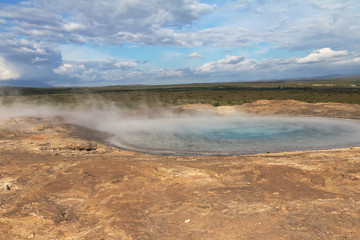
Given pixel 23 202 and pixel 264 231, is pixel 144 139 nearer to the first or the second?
pixel 23 202

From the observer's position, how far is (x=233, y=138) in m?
18.8

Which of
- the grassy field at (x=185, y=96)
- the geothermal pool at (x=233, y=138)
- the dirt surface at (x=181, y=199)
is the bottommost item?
the geothermal pool at (x=233, y=138)

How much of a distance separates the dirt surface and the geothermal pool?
366 centimetres

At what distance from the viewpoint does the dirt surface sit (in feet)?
19.5

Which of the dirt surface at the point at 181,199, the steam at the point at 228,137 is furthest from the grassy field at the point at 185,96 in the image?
the dirt surface at the point at 181,199

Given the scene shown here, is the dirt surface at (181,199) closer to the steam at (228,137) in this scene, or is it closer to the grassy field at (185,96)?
the steam at (228,137)

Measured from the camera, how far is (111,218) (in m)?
6.51

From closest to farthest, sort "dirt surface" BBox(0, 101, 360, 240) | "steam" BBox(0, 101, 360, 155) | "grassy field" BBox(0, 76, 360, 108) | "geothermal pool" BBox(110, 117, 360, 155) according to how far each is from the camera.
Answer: "dirt surface" BBox(0, 101, 360, 240)
"geothermal pool" BBox(110, 117, 360, 155)
"steam" BBox(0, 101, 360, 155)
"grassy field" BBox(0, 76, 360, 108)

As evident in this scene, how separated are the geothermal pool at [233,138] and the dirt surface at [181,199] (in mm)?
3656

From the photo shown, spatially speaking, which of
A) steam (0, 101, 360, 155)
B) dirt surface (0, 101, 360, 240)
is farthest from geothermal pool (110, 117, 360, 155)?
dirt surface (0, 101, 360, 240)

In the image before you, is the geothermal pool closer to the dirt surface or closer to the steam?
the steam

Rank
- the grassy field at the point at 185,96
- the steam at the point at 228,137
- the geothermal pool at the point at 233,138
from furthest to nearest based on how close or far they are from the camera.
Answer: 1. the grassy field at the point at 185,96
2. the steam at the point at 228,137
3. the geothermal pool at the point at 233,138

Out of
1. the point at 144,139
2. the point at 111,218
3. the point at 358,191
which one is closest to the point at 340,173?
the point at 358,191

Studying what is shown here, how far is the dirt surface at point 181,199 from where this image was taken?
5.95 metres
